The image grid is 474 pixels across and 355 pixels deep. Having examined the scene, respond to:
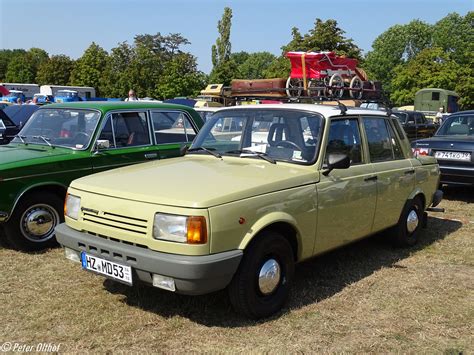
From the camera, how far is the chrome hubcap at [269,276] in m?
3.87

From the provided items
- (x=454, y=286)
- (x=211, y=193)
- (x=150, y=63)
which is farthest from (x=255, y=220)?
(x=150, y=63)

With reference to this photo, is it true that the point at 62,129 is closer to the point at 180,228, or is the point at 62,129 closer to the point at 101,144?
the point at 101,144

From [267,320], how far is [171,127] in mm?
4117

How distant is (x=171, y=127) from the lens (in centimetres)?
735

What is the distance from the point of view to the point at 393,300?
4445 mm

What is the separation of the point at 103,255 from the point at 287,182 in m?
1.60

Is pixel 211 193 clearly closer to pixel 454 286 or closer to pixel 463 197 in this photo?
pixel 454 286

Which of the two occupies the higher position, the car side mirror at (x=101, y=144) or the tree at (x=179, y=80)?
the tree at (x=179, y=80)

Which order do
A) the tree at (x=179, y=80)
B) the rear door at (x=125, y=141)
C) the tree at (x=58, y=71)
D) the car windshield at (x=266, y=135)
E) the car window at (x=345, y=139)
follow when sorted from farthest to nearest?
1. the tree at (x=58, y=71)
2. the tree at (x=179, y=80)
3. the rear door at (x=125, y=141)
4. the car window at (x=345, y=139)
5. the car windshield at (x=266, y=135)

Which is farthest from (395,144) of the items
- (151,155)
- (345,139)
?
(151,155)

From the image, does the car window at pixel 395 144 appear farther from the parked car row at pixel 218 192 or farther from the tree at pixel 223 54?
the tree at pixel 223 54

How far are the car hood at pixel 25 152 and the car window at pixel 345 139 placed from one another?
132 inches

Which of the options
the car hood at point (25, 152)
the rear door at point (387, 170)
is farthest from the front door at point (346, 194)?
the car hood at point (25, 152)

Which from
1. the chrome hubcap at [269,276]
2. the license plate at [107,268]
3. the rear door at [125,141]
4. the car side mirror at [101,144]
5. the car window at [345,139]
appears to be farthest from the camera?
the rear door at [125,141]
